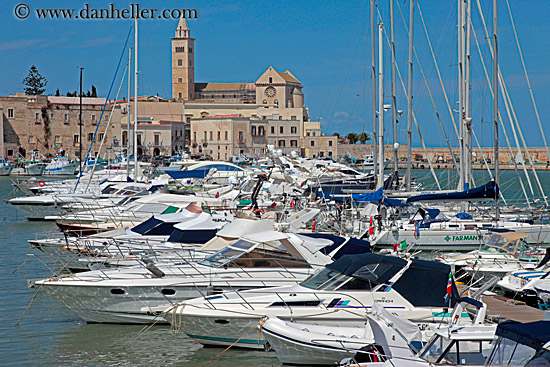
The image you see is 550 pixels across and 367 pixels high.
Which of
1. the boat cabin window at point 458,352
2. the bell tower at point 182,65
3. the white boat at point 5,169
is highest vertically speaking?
the bell tower at point 182,65

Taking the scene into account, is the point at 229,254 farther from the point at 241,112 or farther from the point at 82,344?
the point at 241,112

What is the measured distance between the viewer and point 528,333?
7.42 metres

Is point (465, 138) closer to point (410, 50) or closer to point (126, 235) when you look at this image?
point (410, 50)

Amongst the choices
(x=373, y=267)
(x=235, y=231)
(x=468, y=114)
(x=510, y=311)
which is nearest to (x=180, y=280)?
(x=235, y=231)

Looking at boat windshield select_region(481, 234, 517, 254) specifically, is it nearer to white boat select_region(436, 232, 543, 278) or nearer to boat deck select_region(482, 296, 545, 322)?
white boat select_region(436, 232, 543, 278)

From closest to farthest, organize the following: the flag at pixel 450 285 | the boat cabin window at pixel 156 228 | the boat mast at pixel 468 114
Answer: the flag at pixel 450 285 < the boat cabin window at pixel 156 228 < the boat mast at pixel 468 114

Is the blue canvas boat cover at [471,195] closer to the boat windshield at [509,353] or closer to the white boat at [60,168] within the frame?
the boat windshield at [509,353]

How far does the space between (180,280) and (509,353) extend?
6789 mm

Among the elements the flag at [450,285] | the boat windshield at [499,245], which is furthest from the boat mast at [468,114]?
the flag at [450,285]

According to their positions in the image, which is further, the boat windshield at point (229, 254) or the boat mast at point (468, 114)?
the boat mast at point (468, 114)

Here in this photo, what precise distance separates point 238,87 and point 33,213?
96.1 meters

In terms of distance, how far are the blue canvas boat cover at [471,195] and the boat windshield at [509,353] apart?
41.9ft

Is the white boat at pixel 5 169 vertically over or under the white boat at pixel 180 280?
under

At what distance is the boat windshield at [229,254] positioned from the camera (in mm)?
13352
